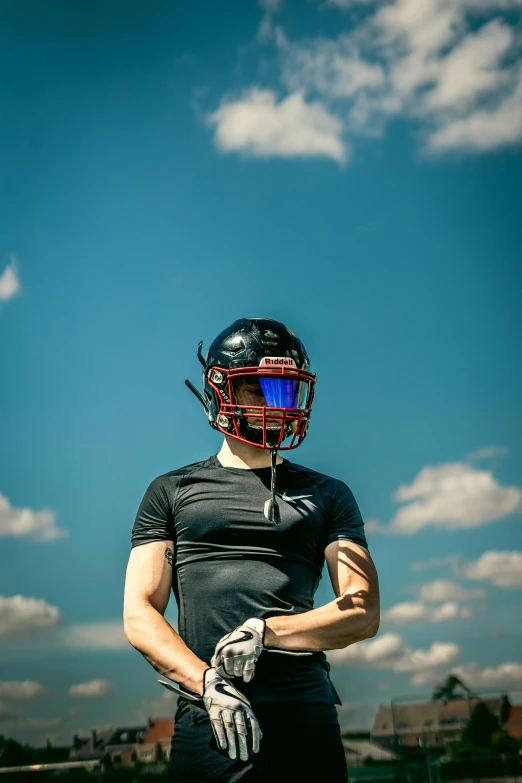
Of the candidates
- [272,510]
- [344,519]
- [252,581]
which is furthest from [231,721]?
[344,519]

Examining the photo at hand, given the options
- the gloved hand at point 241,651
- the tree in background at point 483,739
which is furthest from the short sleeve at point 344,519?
the tree in background at point 483,739

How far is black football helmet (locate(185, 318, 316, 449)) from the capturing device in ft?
10.2

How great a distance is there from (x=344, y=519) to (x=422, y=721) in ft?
45.7

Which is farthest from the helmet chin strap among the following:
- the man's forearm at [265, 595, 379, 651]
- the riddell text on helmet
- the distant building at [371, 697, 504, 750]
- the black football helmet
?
the distant building at [371, 697, 504, 750]

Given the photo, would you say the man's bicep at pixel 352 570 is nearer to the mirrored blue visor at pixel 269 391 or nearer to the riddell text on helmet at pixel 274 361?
the mirrored blue visor at pixel 269 391

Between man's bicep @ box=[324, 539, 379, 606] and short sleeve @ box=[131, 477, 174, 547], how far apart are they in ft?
1.96

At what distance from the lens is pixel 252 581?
110 inches

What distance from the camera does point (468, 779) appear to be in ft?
55.5

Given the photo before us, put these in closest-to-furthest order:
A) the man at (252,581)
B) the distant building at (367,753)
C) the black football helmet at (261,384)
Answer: the man at (252,581), the black football helmet at (261,384), the distant building at (367,753)

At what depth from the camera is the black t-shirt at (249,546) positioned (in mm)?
2730

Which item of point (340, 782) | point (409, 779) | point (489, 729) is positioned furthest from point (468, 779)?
point (340, 782)

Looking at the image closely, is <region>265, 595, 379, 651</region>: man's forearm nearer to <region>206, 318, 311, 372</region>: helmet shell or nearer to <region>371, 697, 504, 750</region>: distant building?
<region>206, 318, 311, 372</region>: helmet shell

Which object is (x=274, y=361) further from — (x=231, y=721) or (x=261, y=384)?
(x=231, y=721)

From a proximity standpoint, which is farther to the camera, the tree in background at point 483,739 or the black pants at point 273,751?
the tree in background at point 483,739
